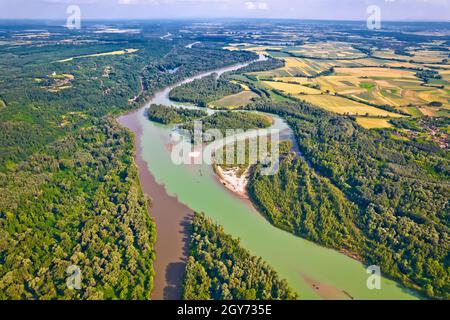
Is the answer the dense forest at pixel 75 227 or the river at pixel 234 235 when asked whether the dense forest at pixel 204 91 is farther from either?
the dense forest at pixel 75 227

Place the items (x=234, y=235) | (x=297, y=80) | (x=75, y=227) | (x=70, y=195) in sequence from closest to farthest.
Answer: (x=75, y=227) → (x=234, y=235) → (x=70, y=195) → (x=297, y=80)

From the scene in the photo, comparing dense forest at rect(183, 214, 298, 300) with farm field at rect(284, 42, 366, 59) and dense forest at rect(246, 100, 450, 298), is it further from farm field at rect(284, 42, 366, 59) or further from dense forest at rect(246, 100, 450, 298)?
farm field at rect(284, 42, 366, 59)

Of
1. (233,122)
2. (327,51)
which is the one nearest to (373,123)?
(233,122)

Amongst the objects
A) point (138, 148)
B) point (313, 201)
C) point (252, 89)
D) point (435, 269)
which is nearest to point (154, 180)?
point (138, 148)

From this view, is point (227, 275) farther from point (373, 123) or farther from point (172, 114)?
point (373, 123)

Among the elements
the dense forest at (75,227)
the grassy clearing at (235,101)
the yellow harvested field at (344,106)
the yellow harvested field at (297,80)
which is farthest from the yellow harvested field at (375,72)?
the dense forest at (75,227)
